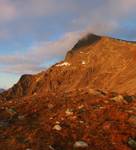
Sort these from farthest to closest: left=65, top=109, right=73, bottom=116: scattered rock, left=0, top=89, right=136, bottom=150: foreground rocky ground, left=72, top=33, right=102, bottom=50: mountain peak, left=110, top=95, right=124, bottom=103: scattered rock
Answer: left=72, top=33, right=102, bottom=50: mountain peak
left=110, top=95, right=124, bottom=103: scattered rock
left=65, top=109, right=73, bottom=116: scattered rock
left=0, top=89, right=136, bottom=150: foreground rocky ground

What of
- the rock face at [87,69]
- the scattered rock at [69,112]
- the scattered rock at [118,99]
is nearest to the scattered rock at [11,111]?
the scattered rock at [69,112]

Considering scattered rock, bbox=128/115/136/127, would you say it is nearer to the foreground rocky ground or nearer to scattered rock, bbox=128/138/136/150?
the foreground rocky ground

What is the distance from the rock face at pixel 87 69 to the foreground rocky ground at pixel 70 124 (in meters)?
45.5

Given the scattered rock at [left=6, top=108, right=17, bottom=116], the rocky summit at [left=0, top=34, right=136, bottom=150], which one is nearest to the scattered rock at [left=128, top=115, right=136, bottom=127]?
the rocky summit at [left=0, top=34, right=136, bottom=150]

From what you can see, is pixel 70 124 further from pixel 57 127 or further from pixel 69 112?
pixel 69 112

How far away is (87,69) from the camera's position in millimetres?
81250

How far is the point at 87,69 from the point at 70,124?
204 feet

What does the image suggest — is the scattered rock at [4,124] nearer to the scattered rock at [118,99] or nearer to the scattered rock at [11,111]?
the scattered rock at [11,111]

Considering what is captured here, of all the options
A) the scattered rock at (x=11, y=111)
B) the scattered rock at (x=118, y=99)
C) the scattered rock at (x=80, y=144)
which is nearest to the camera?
the scattered rock at (x=80, y=144)

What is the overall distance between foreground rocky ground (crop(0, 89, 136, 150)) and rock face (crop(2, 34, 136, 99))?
4547 centimetres

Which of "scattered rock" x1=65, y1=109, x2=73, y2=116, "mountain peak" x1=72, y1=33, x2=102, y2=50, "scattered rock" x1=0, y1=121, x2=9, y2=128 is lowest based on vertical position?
"scattered rock" x1=0, y1=121, x2=9, y2=128

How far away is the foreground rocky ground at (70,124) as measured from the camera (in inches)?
686

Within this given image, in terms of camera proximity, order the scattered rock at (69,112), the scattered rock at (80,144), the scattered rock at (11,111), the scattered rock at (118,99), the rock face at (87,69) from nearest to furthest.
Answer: the scattered rock at (80,144) < the scattered rock at (69,112) < the scattered rock at (11,111) < the scattered rock at (118,99) < the rock face at (87,69)

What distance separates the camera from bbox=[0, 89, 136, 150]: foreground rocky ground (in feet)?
57.2
